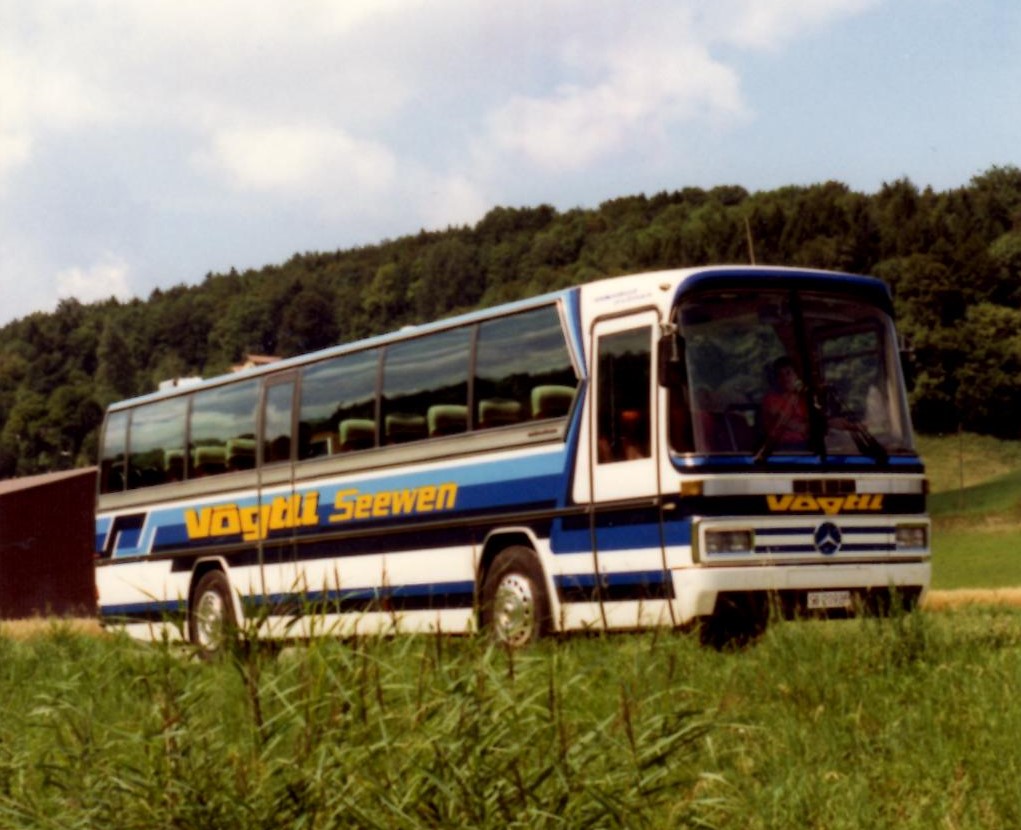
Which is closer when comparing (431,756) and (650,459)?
(431,756)

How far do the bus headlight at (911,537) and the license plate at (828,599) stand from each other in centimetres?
74

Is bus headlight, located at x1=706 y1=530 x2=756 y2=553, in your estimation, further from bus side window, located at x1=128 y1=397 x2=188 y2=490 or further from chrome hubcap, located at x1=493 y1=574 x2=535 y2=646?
bus side window, located at x1=128 y1=397 x2=188 y2=490

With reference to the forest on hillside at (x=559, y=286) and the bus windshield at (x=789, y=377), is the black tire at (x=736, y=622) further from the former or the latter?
the forest on hillside at (x=559, y=286)

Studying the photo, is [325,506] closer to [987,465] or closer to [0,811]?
[0,811]

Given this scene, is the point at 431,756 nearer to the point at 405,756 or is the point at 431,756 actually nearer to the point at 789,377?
the point at 405,756

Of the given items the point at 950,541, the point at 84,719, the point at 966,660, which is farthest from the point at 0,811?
the point at 950,541

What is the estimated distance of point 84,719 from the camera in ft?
18.0

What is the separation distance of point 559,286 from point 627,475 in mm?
78504

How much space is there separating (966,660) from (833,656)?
0.76 meters

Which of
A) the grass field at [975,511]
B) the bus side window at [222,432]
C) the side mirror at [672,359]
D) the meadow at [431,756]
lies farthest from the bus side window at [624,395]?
the grass field at [975,511]

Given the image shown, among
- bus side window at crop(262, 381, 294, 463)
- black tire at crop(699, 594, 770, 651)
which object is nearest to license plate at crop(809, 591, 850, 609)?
black tire at crop(699, 594, 770, 651)

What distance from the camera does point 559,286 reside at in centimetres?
9094

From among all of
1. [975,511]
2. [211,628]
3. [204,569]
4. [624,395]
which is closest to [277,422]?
[204,569]

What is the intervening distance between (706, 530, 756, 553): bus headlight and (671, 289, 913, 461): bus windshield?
1.85 ft
